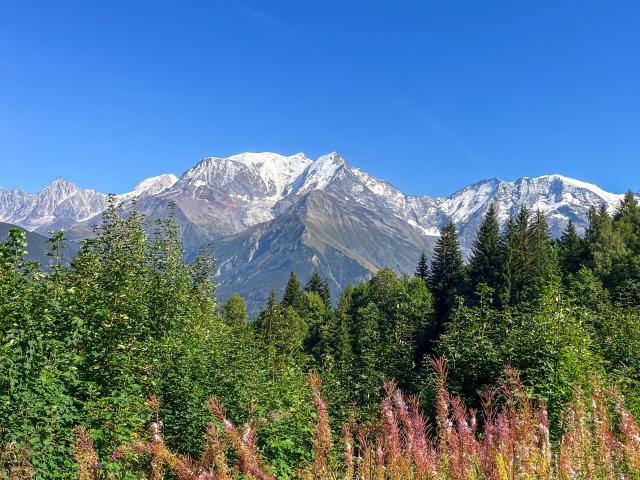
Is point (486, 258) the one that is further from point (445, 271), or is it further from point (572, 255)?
point (572, 255)

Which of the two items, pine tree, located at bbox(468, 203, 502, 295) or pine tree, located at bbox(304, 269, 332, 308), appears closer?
pine tree, located at bbox(468, 203, 502, 295)

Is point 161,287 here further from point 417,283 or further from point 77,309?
point 417,283

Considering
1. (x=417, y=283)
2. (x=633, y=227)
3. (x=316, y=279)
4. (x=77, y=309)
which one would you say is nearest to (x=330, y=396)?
(x=77, y=309)

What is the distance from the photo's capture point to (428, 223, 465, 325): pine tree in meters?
74.8

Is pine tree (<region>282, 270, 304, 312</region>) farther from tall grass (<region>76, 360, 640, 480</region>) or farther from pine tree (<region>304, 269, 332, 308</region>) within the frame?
tall grass (<region>76, 360, 640, 480</region>)

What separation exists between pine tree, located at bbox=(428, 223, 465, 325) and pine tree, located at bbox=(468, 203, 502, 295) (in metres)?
6.87

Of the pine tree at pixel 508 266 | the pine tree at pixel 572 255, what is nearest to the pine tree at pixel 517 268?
the pine tree at pixel 508 266

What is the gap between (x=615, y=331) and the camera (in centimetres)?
2583

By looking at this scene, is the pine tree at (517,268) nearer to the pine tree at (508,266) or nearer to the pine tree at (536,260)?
the pine tree at (508,266)

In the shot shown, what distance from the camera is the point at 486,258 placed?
64500mm

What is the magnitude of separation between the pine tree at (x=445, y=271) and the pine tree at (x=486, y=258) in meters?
6.87

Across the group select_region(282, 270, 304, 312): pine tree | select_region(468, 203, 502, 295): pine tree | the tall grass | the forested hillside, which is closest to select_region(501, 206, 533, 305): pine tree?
select_region(468, 203, 502, 295): pine tree

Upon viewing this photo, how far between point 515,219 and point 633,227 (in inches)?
1356

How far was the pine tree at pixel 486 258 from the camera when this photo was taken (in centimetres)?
6250
